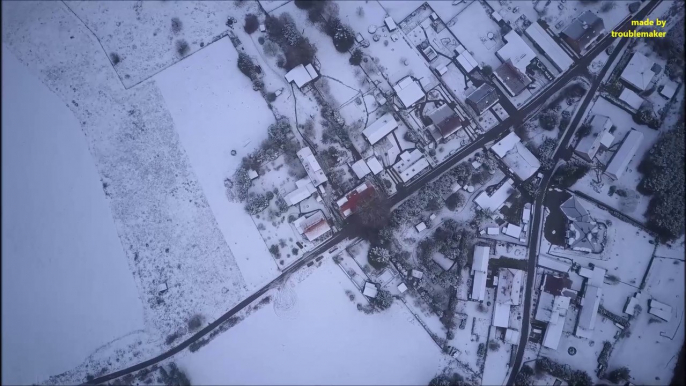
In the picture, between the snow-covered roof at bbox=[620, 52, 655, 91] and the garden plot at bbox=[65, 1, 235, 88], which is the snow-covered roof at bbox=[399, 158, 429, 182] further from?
the garden plot at bbox=[65, 1, 235, 88]

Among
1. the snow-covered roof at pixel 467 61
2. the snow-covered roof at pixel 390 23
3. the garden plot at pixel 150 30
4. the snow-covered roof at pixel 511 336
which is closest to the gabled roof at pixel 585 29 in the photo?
the snow-covered roof at pixel 467 61

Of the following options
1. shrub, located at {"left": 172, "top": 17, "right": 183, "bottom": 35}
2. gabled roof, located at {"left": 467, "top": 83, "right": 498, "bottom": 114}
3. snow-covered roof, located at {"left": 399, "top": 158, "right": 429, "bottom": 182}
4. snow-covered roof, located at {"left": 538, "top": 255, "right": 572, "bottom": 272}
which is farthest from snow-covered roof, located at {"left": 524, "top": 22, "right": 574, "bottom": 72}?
shrub, located at {"left": 172, "top": 17, "right": 183, "bottom": 35}

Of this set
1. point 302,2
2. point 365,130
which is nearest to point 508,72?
point 365,130

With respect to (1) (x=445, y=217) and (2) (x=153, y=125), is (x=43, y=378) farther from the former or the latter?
(1) (x=445, y=217)

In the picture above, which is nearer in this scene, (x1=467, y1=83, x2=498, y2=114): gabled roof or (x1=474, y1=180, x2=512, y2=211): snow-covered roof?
(x1=474, y1=180, x2=512, y2=211): snow-covered roof

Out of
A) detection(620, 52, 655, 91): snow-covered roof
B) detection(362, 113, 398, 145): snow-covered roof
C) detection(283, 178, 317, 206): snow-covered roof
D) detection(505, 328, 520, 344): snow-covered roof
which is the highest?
detection(362, 113, 398, 145): snow-covered roof

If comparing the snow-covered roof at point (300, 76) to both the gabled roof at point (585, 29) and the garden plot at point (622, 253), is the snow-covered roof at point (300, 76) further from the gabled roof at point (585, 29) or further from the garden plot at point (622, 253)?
the garden plot at point (622, 253)
